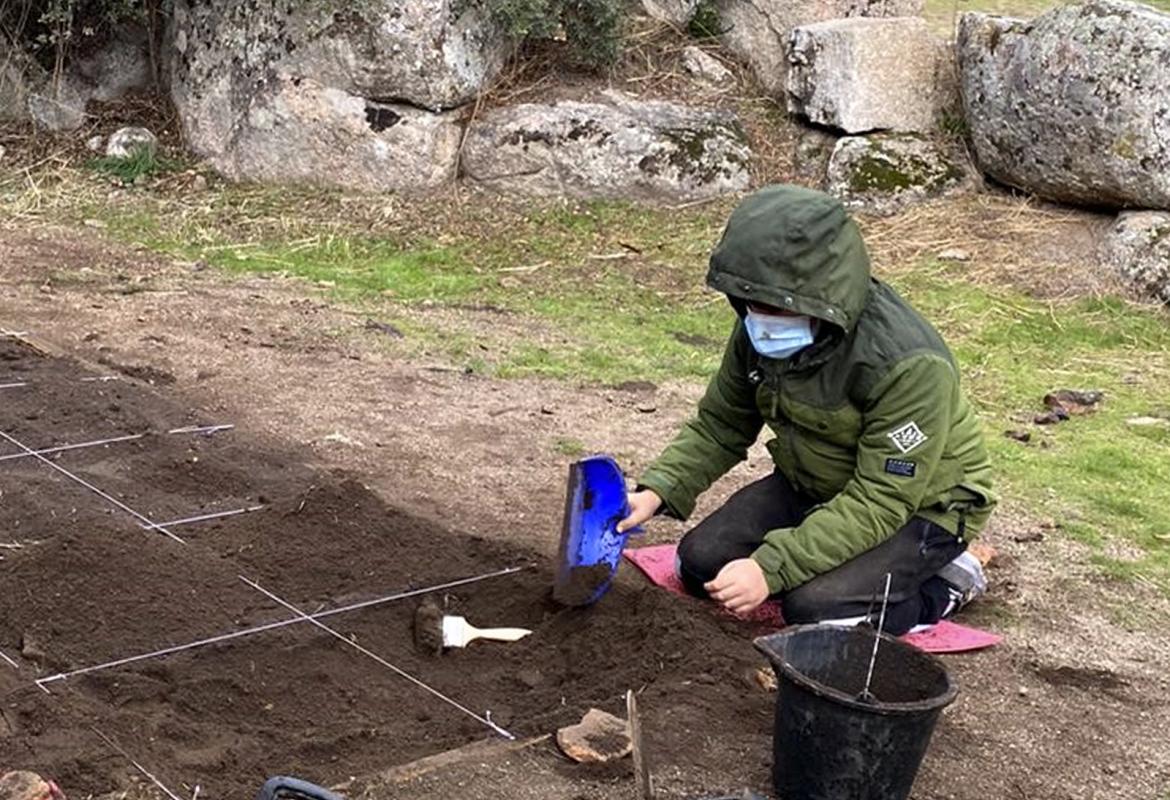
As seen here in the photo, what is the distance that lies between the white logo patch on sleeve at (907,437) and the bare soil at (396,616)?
58cm

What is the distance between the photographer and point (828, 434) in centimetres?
365

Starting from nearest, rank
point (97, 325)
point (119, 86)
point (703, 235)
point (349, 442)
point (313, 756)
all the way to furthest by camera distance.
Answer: point (313, 756) < point (349, 442) < point (97, 325) < point (703, 235) < point (119, 86)

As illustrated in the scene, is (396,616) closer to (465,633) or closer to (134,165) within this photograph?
(465,633)

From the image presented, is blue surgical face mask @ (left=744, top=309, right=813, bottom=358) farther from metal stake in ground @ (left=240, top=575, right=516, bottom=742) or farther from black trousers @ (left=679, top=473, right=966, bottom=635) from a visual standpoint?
metal stake in ground @ (left=240, top=575, right=516, bottom=742)

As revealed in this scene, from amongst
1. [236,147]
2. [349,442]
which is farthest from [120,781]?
[236,147]

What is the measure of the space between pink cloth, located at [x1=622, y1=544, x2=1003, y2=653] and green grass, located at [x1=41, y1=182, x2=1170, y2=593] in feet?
2.46

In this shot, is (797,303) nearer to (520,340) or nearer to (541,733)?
(541,733)

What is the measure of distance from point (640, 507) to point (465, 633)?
1.65 feet

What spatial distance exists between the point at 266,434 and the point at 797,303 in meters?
2.38

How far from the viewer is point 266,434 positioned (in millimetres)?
5152

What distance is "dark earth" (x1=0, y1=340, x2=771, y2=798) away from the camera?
121 inches

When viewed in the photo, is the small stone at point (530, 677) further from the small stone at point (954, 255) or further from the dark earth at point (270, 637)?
the small stone at point (954, 255)

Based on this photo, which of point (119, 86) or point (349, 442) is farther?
point (119, 86)

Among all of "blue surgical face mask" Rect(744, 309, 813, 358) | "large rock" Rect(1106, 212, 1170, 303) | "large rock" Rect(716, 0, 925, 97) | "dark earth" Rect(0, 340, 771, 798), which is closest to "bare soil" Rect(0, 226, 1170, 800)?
"dark earth" Rect(0, 340, 771, 798)
